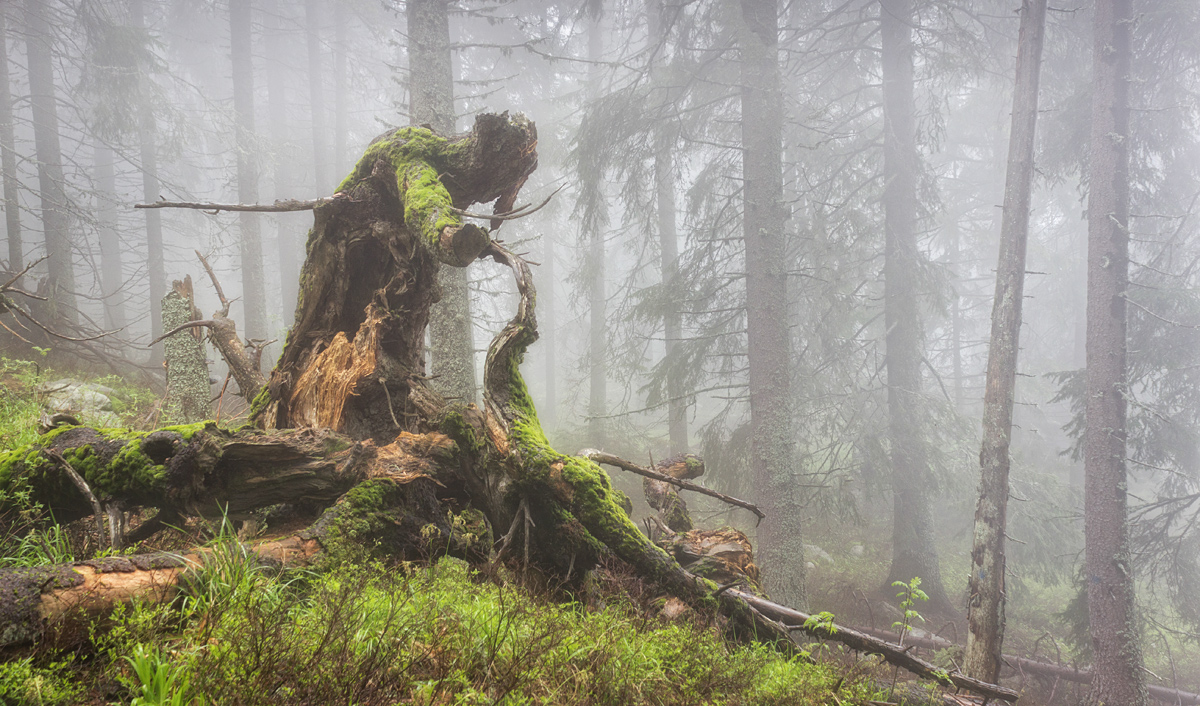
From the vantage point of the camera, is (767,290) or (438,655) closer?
(438,655)

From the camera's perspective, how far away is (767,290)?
7.96 metres

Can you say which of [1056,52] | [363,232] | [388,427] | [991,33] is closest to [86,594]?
[388,427]

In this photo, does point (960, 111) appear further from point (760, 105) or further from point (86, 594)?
point (86, 594)

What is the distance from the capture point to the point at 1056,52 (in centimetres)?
1118

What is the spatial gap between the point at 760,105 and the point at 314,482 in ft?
26.4

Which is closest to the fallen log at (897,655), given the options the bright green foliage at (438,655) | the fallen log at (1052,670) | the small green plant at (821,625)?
the small green plant at (821,625)

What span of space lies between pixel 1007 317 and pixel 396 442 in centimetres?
781

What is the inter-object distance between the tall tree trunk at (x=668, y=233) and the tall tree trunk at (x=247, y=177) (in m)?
12.2

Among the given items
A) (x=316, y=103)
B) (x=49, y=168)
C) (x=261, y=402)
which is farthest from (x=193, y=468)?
(x=316, y=103)

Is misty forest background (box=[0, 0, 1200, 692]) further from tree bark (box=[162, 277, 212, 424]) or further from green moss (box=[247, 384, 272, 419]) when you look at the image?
green moss (box=[247, 384, 272, 419])

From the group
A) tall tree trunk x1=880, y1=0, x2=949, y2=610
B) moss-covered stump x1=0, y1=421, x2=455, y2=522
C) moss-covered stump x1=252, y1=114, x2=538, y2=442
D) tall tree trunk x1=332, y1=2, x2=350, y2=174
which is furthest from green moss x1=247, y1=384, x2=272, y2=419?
tall tree trunk x1=332, y1=2, x2=350, y2=174

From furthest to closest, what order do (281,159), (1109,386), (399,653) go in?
1. (281,159)
2. (1109,386)
3. (399,653)

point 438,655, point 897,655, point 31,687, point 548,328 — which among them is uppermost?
point 548,328

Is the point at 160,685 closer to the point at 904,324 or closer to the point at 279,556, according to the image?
the point at 279,556
